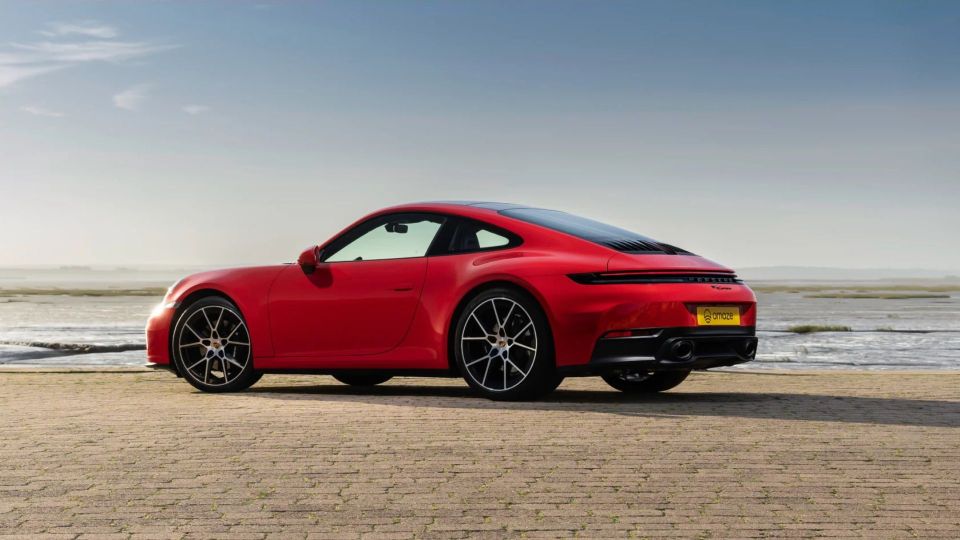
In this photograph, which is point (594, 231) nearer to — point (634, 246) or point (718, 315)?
point (634, 246)

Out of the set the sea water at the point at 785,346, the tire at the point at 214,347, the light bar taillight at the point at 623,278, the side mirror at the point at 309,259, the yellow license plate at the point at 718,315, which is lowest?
the sea water at the point at 785,346

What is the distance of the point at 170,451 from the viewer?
20.2 ft

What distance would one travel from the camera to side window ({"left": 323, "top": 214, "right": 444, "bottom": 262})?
353 inches

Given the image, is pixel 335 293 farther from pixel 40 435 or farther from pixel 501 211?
pixel 40 435

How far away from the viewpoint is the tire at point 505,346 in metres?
8.00

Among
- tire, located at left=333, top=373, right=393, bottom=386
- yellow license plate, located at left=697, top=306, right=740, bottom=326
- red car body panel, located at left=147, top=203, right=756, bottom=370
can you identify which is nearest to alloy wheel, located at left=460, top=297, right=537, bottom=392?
red car body panel, located at left=147, top=203, right=756, bottom=370

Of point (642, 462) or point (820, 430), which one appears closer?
point (642, 462)

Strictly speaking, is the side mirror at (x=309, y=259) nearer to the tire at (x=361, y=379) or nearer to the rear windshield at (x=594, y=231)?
the tire at (x=361, y=379)

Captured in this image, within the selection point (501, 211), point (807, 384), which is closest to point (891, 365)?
point (807, 384)

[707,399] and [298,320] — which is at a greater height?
[298,320]

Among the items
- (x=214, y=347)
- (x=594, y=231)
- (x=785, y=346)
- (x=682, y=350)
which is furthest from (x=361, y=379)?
(x=785, y=346)

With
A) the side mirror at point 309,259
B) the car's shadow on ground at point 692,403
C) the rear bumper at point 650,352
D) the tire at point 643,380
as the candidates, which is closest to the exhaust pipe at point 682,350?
the rear bumper at point 650,352

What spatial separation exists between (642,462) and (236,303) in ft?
15.7

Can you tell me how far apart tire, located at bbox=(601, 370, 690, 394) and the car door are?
2008 millimetres
